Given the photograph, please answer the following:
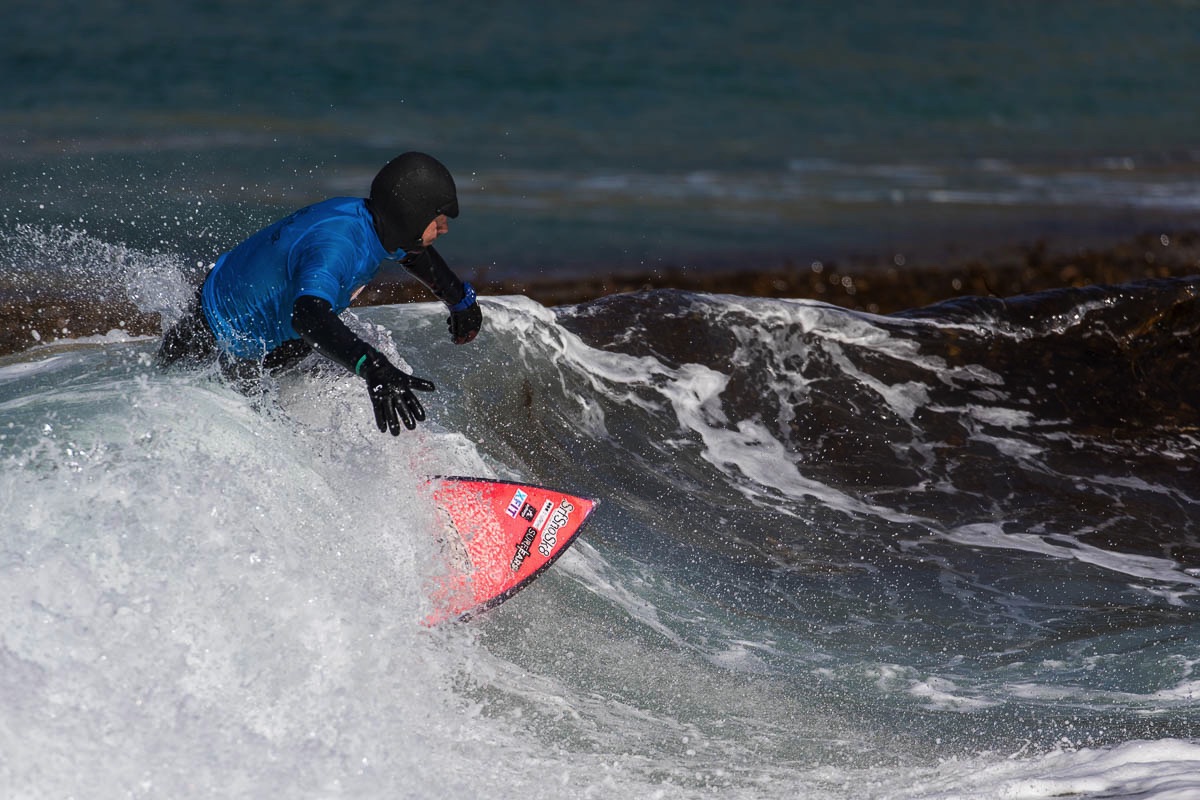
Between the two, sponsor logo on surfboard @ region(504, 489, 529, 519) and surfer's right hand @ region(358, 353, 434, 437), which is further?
sponsor logo on surfboard @ region(504, 489, 529, 519)

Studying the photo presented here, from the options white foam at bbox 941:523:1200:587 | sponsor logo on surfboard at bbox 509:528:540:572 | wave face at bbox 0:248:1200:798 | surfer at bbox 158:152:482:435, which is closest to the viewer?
wave face at bbox 0:248:1200:798

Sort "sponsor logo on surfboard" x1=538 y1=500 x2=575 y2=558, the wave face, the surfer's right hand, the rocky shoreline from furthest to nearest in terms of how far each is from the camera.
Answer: the rocky shoreline → "sponsor logo on surfboard" x1=538 y1=500 x2=575 y2=558 → the surfer's right hand → the wave face

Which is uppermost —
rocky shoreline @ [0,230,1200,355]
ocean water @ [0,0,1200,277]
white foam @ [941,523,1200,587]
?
ocean water @ [0,0,1200,277]

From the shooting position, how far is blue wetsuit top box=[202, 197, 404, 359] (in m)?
4.91

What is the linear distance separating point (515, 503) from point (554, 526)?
20 centimetres

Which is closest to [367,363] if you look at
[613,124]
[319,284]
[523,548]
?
[319,284]

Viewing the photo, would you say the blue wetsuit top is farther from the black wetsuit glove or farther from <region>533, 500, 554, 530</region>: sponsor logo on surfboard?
<region>533, 500, 554, 530</region>: sponsor logo on surfboard

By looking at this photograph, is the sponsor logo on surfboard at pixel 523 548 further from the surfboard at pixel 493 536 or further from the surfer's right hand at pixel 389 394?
the surfer's right hand at pixel 389 394

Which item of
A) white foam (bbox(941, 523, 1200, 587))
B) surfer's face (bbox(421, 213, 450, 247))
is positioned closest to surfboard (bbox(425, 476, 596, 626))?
surfer's face (bbox(421, 213, 450, 247))

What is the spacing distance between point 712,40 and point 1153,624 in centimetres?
2181

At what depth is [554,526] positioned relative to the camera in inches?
218

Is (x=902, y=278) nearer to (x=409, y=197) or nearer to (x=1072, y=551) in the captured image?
(x=1072, y=551)

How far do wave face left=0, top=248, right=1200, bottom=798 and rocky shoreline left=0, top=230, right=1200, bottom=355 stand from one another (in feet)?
9.19

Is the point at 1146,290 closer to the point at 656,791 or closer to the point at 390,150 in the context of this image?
the point at 656,791
